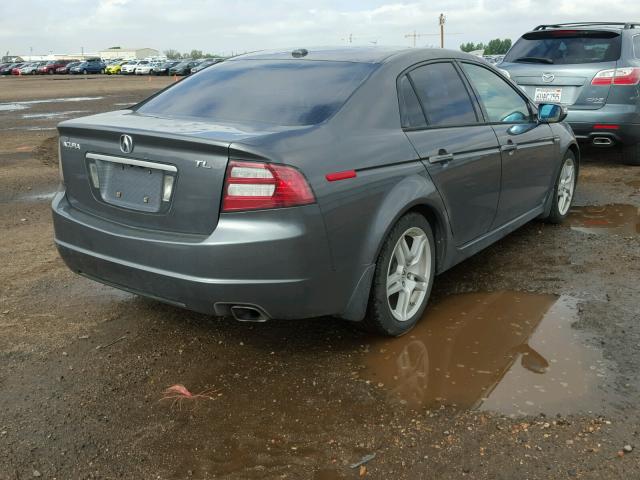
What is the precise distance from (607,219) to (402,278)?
3.44m

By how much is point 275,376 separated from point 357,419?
22.8 inches

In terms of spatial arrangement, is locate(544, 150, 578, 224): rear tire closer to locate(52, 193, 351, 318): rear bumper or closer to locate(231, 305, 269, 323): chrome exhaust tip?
locate(52, 193, 351, 318): rear bumper

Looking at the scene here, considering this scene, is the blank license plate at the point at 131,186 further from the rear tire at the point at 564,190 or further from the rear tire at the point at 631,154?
the rear tire at the point at 631,154

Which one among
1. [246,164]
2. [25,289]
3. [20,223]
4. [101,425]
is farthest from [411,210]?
[20,223]

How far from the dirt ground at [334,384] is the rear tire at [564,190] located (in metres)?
0.98

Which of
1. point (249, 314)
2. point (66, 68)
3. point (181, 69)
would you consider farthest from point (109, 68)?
point (249, 314)

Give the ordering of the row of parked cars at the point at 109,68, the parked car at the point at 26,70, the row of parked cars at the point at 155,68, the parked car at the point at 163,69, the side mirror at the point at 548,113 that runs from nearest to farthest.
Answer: the side mirror at the point at 548,113, the row of parked cars at the point at 155,68, the row of parked cars at the point at 109,68, the parked car at the point at 163,69, the parked car at the point at 26,70

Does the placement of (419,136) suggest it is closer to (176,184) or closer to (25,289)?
(176,184)

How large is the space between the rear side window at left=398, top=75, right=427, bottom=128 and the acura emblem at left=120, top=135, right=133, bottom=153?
1.46 metres

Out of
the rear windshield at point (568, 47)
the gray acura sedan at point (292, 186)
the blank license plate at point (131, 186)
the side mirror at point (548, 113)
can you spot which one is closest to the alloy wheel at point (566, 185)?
the side mirror at point (548, 113)

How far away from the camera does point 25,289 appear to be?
4.54 metres

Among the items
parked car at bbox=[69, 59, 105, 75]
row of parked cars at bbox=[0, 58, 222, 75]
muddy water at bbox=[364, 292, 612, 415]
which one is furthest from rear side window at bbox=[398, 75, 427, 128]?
parked car at bbox=[69, 59, 105, 75]

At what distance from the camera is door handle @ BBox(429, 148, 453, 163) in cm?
371

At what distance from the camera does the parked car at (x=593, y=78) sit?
8.06 meters
